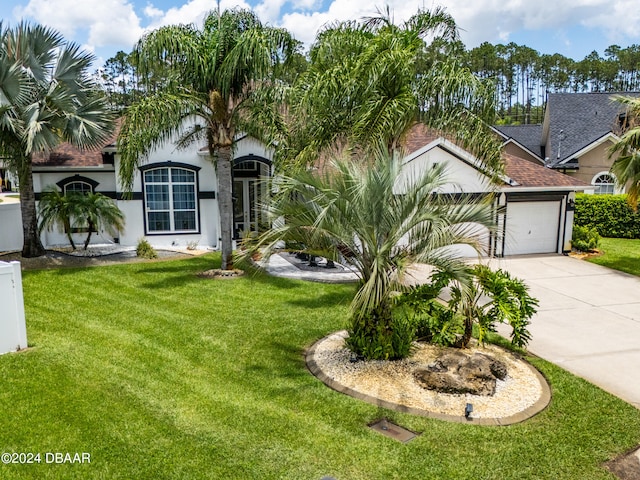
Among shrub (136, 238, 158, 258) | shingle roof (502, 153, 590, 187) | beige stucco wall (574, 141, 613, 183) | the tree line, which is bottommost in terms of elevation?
shrub (136, 238, 158, 258)

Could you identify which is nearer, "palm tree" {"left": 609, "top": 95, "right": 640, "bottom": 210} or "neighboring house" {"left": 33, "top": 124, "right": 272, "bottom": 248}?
"palm tree" {"left": 609, "top": 95, "right": 640, "bottom": 210}

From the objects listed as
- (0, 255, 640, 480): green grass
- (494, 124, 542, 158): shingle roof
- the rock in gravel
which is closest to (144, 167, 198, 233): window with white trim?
(0, 255, 640, 480): green grass

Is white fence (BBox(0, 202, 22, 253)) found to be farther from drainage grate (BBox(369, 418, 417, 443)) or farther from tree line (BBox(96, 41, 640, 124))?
tree line (BBox(96, 41, 640, 124))

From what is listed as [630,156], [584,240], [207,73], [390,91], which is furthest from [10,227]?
[584,240]

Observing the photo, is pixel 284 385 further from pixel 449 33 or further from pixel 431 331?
pixel 449 33

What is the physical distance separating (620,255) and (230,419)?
17191 mm

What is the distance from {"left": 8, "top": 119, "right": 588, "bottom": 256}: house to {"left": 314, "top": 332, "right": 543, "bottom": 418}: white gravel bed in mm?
9704

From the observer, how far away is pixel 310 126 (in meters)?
10.7

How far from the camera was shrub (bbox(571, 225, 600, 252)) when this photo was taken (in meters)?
18.3

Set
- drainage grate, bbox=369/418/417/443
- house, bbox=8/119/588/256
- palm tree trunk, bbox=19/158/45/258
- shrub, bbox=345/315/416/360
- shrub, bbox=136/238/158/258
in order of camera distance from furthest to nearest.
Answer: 1. house, bbox=8/119/588/256
2. shrub, bbox=136/238/158/258
3. palm tree trunk, bbox=19/158/45/258
4. shrub, bbox=345/315/416/360
5. drainage grate, bbox=369/418/417/443

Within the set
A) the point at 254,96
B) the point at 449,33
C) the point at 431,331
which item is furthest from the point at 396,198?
the point at 254,96

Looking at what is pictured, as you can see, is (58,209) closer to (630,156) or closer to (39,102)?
(39,102)

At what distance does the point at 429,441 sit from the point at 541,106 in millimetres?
74875

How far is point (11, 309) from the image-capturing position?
7133mm
